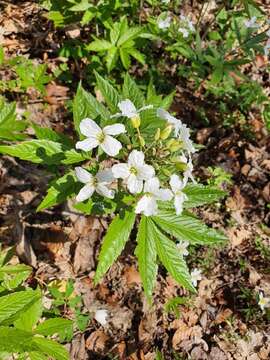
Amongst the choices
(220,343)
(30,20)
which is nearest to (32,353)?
(220,343)

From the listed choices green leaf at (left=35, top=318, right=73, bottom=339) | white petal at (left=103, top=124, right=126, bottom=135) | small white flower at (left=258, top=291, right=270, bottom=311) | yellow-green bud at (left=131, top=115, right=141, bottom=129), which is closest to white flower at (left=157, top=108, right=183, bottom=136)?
yellow-green bud at (left=131, top=115, right=141, bottom=129)

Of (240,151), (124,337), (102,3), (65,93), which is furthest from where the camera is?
(240,151)

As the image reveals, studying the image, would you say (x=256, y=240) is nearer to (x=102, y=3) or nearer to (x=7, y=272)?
(x=7, y=272)

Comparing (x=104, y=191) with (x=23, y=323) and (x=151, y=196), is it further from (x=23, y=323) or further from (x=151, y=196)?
(x=23, y=323)

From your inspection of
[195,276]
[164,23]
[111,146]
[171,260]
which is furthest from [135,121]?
[164,23]

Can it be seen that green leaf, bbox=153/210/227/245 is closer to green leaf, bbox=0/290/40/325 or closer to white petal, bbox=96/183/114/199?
white petal, bbox=96/183/114/199

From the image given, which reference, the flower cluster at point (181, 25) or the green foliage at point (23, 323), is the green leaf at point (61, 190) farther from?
the flower cluster at point (181, 25)
